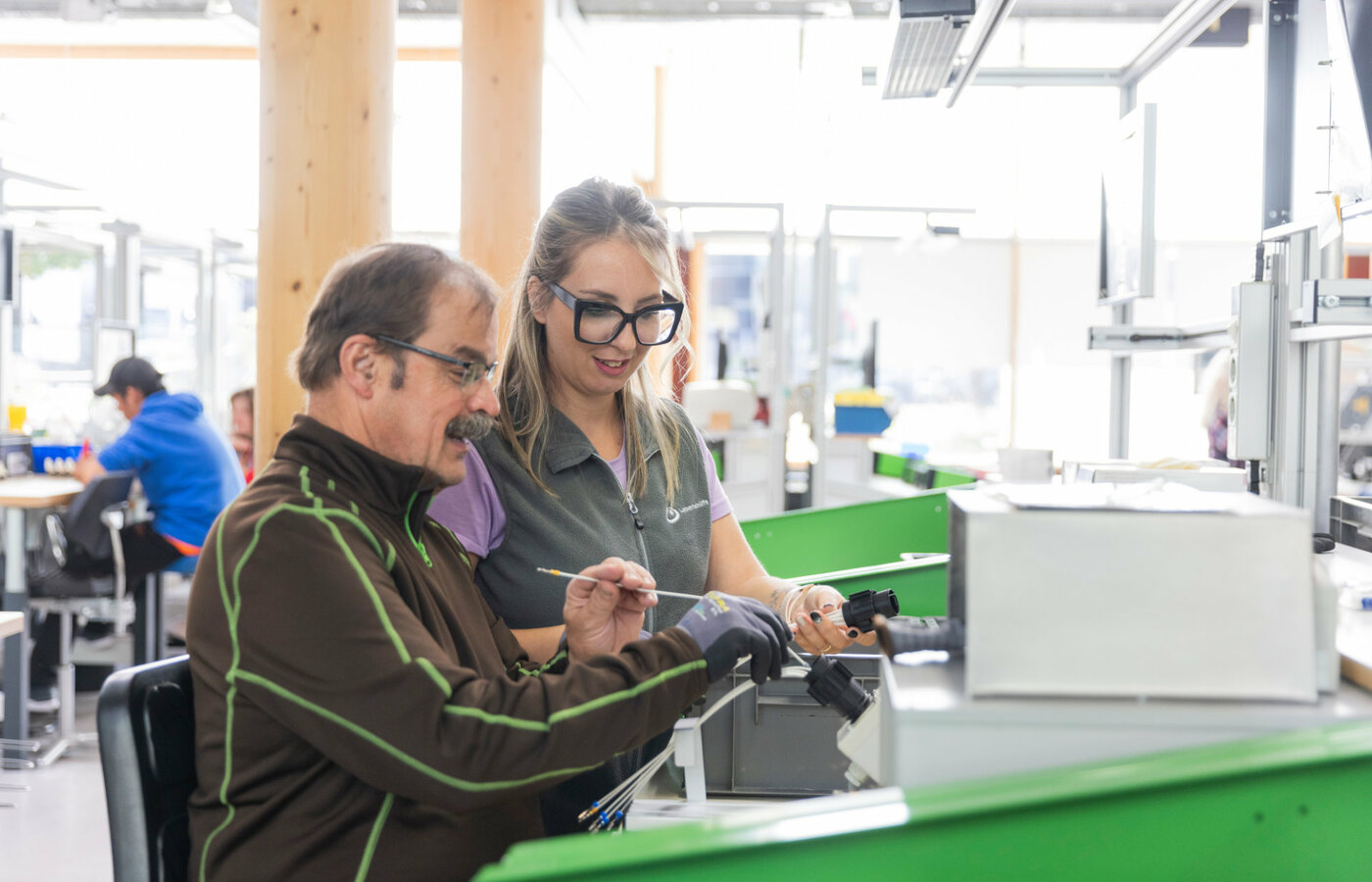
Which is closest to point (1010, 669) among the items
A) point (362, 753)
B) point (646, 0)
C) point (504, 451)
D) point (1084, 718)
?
point (1084, 718)

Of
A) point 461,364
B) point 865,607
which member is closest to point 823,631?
point 865,607

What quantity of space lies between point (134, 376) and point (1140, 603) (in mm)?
4632

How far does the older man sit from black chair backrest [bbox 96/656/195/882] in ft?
0.12

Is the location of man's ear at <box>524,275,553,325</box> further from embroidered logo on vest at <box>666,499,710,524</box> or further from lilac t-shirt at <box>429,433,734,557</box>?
embroidered logo on vest at <box>666,499,710,524</box>

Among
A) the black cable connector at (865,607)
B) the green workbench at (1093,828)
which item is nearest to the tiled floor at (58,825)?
the black cable connector at (865,607)

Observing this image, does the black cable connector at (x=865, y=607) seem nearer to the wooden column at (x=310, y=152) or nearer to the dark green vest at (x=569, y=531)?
the dark green vest at (x=569, y=531)

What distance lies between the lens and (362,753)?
3.36 ft

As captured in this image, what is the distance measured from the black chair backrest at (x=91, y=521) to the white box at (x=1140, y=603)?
3.89 metres

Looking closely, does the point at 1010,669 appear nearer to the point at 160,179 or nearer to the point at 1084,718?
the point at 1084,718

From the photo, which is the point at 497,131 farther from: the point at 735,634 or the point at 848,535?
the point at 735,634

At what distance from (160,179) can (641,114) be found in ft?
13.2

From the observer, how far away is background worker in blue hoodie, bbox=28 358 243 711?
4.29m

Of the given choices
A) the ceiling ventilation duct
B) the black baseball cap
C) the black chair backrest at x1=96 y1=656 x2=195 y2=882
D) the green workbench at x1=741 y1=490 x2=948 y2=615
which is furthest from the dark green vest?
the black baseball cap

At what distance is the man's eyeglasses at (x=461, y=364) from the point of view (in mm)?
1207
